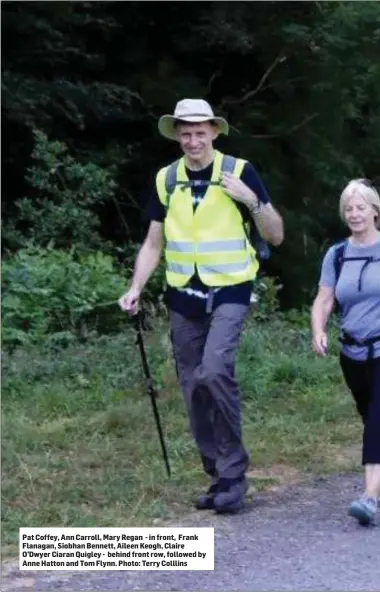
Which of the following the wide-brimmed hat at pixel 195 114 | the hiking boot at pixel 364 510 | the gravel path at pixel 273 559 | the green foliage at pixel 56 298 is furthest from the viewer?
the green foliage at pixel 56 298

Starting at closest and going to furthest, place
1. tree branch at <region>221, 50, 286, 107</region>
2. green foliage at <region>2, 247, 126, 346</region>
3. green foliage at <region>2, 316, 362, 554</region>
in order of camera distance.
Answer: green foliage at <region>2, 316, 362, 554</region>, green foliage at <region>2, 247, 126, 346</region>, tree branch at <region>221, 50, 286, 107</region>

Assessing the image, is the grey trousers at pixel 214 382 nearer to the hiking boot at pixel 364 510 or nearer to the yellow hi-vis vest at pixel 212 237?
the yellow hi-vis vest at pixel 212 237

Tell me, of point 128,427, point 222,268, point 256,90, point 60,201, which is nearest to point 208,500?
point 222,268

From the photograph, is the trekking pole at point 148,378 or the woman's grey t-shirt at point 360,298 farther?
the trekking pole at point 148,378

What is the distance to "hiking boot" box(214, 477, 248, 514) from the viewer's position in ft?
20.6

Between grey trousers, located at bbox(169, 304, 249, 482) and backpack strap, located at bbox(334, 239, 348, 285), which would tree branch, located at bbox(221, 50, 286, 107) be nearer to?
backpack strap, located at bbox(334, 239, 348, 285)

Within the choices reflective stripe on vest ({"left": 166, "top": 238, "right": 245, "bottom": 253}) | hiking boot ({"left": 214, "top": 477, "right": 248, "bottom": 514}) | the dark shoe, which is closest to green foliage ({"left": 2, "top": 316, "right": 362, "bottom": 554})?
the dark shoe

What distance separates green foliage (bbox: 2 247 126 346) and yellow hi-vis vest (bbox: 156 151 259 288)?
467cm

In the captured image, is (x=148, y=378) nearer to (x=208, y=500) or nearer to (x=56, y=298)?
(x=208, y=500)

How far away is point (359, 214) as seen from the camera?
20.4ft

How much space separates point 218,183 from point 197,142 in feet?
0.78

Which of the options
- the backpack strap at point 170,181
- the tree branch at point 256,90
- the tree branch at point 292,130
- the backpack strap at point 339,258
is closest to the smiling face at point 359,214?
the backpack strap at point 339,258

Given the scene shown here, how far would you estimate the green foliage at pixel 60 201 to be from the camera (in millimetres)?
13930

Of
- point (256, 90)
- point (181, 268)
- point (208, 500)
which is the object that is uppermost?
point (256, 90)
